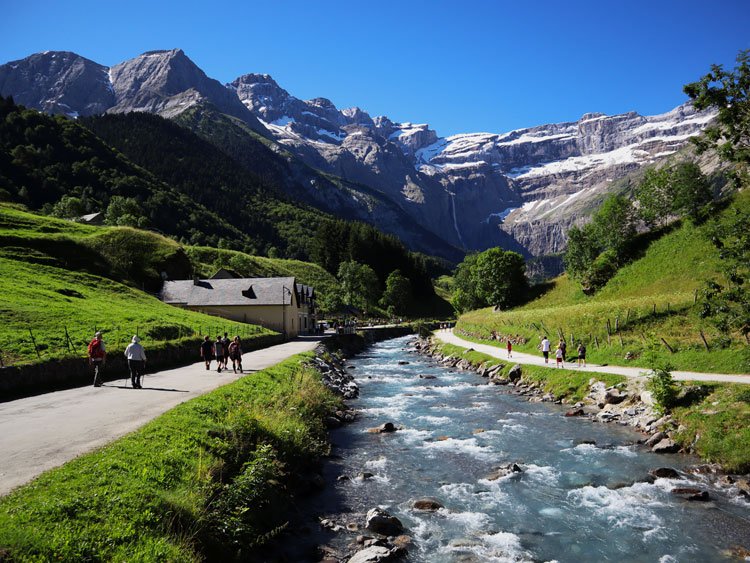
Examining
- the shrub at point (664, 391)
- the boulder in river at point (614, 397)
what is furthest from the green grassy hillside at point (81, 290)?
the shrub at point (664, 391)

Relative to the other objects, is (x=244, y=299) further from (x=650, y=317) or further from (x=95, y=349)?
(x=650, y=317)

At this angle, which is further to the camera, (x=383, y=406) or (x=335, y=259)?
(x=335, y=259)

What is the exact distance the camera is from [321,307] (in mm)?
121438

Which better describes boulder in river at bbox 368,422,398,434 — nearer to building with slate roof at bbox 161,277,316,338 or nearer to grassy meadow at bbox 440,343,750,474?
grassy meadow at bbox 440,343,750,474

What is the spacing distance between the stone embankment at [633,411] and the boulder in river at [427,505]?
7812mm

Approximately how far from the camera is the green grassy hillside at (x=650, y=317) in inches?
1078

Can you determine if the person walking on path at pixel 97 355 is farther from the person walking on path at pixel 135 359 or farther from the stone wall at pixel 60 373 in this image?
the person walking on path at pixel 135 359

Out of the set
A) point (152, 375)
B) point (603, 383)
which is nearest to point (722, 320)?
point (603, 383)

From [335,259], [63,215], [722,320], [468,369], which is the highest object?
[63,215]

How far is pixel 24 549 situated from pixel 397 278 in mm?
138487

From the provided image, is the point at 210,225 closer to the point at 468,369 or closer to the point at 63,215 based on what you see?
the point at 63,215

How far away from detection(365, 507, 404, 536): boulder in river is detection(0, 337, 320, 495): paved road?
25.7 feet

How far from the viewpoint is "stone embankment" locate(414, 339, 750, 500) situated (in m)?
15.5

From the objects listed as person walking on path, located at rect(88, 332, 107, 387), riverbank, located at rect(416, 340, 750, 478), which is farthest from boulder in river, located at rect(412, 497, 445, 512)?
person walking on path, located at rect(88, 332, 107, 387)
